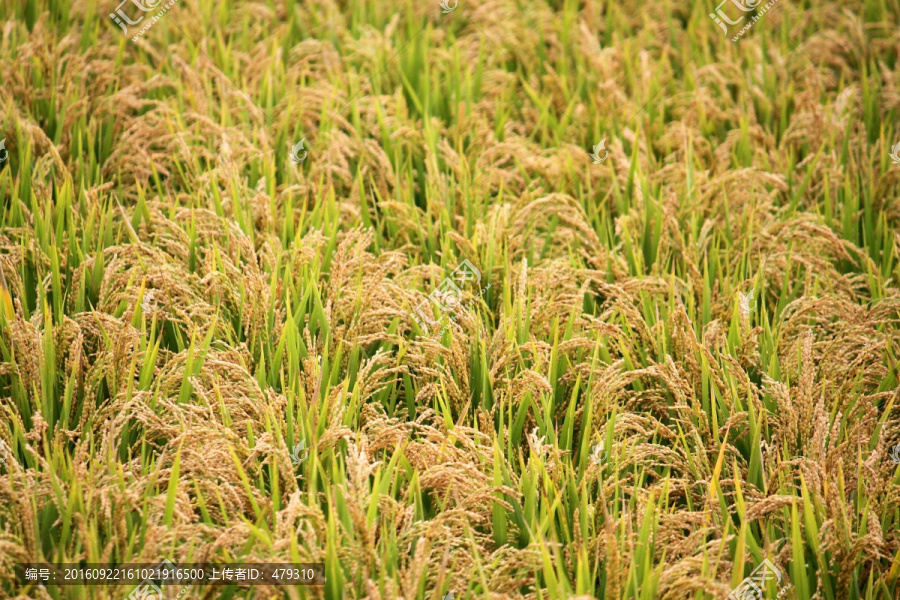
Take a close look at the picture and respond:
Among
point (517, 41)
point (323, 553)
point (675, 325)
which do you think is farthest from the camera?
point (517, 41)

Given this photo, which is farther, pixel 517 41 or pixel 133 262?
pixel 517 41

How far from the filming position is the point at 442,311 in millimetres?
2725

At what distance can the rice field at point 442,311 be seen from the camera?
1967 mm

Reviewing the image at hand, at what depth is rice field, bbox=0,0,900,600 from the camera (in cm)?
197

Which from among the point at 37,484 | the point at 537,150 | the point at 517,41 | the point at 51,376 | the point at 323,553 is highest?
the point at 517,41

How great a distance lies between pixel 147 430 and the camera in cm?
219

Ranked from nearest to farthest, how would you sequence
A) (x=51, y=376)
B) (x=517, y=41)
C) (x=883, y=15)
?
(x=51, y=376) < (x=517, y=41) < (x=883, y=15)

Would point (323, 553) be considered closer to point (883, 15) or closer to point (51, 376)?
point (51, 376)

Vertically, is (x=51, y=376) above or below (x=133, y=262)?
below

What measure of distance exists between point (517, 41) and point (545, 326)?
270cm

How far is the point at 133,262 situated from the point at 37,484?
46.9 inches

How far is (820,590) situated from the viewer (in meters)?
1.97

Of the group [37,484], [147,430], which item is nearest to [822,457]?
[147,430]

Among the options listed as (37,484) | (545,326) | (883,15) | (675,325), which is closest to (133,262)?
(37,484)
